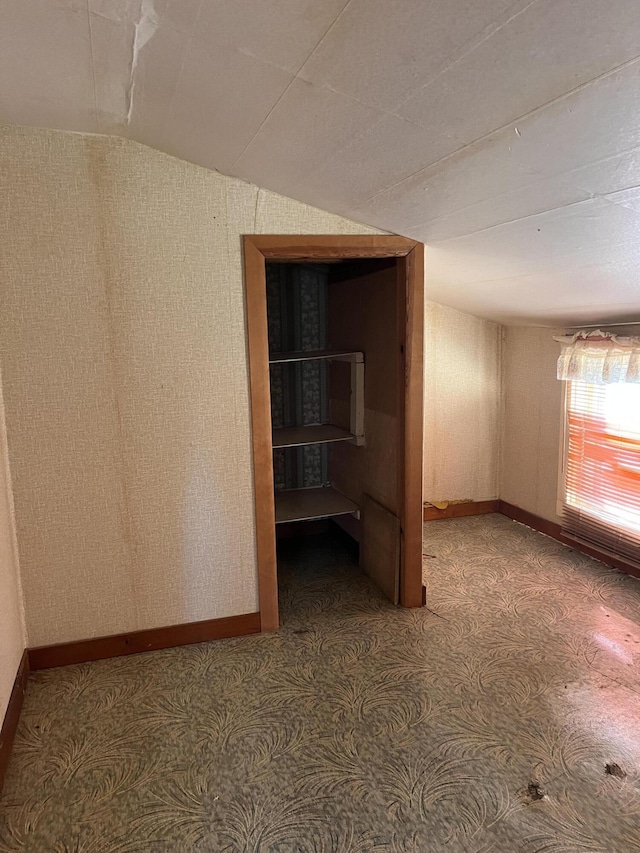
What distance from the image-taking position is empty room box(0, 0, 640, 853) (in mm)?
1291

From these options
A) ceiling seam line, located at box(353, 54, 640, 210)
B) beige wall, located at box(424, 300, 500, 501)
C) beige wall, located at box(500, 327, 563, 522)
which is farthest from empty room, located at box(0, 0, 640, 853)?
beige wall, located at box(424, 300, 500, 501)

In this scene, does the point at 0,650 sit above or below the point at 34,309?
below

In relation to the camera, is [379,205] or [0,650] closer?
[0,650]

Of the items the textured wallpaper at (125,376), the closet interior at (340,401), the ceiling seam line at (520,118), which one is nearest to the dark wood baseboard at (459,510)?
the closet interior at (340,401)

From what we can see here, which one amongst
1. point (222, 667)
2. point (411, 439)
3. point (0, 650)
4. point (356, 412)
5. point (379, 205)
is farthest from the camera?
point (356, 412)

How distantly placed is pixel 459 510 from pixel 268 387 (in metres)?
2.26

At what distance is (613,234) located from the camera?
5.61 ft

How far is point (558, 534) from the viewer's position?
3533 mm

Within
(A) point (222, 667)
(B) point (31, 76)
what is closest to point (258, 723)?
(A) point (222, 667)

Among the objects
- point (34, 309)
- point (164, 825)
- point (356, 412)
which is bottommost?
point (164, 825)

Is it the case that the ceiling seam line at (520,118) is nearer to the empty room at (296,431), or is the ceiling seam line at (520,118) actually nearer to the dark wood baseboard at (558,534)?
the empty room at (296,431)

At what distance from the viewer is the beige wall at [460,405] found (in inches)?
153

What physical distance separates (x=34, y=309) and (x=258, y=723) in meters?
1.78

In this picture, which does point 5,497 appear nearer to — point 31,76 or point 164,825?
point 164,825
